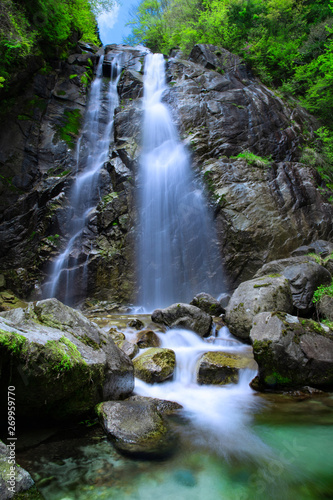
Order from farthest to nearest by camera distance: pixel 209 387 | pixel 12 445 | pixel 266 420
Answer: pixel 209 387, pixel 266 420, pixel 12 445

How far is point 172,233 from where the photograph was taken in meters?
12.2

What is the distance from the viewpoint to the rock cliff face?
37.3ft

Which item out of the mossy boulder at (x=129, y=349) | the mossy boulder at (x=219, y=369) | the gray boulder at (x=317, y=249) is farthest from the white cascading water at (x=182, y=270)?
the gray boulder at (x=317, y=249)

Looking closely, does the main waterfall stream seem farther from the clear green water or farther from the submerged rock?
the submerged rock

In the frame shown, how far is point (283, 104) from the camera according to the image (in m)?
15.7

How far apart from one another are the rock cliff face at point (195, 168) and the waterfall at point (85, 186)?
334 millimetres

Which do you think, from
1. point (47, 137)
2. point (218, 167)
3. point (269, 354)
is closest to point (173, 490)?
point (269, 354)

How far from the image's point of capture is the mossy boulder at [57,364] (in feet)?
9.48

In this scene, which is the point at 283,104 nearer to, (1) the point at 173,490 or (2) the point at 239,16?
(2) the point at 239,16

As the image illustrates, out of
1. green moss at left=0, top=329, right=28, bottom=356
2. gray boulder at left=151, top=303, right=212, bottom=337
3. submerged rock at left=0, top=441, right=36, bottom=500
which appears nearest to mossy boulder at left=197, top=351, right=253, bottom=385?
gray boulder at left=151, top=303, right=212, bottom=337

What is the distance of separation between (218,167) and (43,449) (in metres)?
12.0

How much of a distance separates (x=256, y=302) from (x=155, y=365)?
3146 mm

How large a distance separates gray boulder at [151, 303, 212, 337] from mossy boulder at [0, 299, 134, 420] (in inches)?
126

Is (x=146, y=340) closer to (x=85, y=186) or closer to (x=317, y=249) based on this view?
(x=317, y=249)
